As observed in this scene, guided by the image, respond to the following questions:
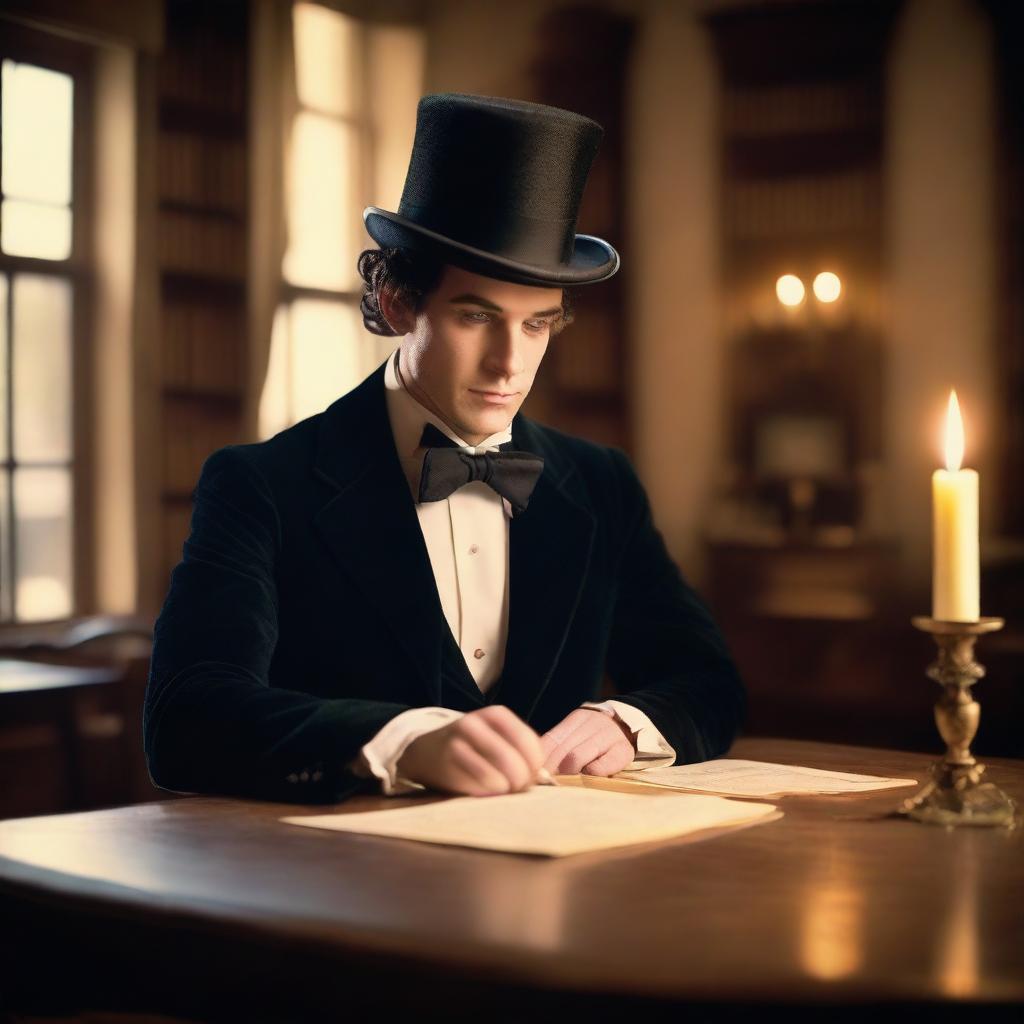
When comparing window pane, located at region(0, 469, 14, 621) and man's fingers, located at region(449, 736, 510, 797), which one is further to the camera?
window pane, located at region(0, 469, 14, 621)

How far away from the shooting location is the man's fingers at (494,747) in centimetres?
146

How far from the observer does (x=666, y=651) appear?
84.5 inches

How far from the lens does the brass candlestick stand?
1314 mm

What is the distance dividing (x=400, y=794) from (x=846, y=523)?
5.57 metres

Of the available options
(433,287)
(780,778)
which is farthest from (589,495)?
(780,778)

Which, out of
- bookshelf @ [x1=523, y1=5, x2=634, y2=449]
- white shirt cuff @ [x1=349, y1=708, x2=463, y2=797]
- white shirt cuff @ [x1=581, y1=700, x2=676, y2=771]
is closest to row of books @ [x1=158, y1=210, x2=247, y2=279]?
bookshelf @ [x1=523, y1=5, x2=634, y2=449]

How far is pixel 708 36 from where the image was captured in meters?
7.23

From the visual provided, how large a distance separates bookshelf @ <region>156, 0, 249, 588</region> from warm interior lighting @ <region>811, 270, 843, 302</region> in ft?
8.57

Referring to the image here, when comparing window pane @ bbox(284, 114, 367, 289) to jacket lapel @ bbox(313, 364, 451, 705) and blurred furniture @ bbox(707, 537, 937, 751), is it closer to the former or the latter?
blurred furniture @ bbox(707, 537, 937, 751)

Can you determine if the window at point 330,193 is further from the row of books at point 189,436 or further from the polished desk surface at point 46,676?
the polished desk surface at point 46,676

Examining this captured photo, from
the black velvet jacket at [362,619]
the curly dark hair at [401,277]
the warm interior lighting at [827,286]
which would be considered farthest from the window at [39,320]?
the black velvet jacket at [362,619]

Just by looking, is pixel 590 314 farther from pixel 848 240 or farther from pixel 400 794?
pixel 400 794

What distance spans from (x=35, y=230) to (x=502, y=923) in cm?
524

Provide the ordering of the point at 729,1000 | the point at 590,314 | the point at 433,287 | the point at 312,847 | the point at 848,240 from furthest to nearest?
the point at 590,314 → the point at 848,240 → the point at 433,287 → the point at 312,847 → the point at 729,1000
